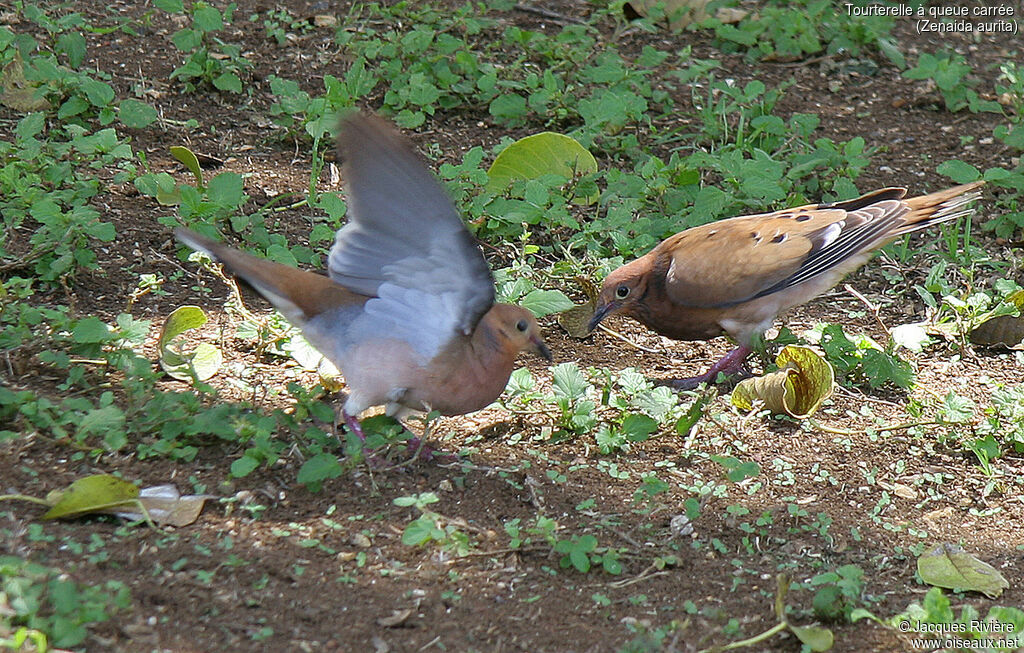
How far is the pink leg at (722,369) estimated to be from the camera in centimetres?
498

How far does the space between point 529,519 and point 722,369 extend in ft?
5.40

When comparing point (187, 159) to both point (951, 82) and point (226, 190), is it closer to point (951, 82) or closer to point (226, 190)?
point (226, 190)

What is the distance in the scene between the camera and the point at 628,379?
14.6ft

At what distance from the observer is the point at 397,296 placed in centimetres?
395

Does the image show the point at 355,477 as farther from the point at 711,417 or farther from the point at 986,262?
the point at 986,262

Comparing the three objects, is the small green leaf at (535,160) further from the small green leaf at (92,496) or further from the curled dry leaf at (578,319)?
the small green leaf at (92,496)

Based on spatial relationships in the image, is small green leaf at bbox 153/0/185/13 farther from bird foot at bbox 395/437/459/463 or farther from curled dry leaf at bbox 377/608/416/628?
curled dry leaf at bbox 377/608/416/628

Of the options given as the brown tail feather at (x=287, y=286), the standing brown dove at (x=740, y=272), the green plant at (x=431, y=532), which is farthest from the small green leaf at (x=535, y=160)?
A: the green plant at (x=431, y=532)

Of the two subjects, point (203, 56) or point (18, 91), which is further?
point (203, 56)

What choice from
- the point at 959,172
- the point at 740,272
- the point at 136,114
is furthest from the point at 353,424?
the point at 959,172

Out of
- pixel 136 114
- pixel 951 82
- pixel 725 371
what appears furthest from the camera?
pixel 951 82

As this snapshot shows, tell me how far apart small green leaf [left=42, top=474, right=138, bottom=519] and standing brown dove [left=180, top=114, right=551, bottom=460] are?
2.92 ft

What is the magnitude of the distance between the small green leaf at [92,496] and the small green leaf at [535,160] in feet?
9.96

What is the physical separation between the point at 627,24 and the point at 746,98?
1.54 metres
